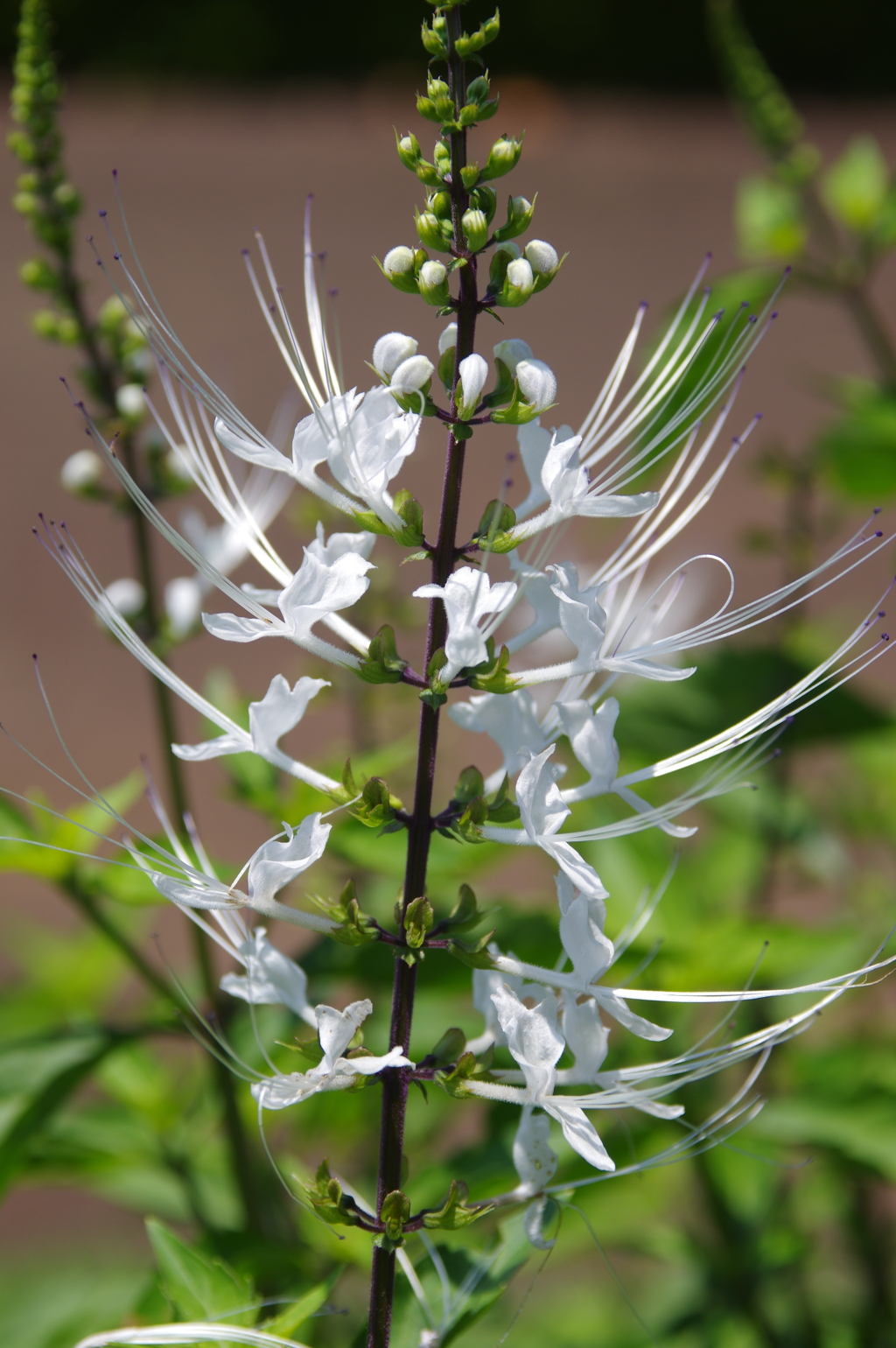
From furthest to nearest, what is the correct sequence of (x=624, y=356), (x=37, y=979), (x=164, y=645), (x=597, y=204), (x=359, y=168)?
(x=359, y=168)
(x=597, y=204)
(x=37, y=979)
(x=164, y=645)
(x=624, y=356)

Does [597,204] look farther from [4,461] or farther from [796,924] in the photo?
[796,924]

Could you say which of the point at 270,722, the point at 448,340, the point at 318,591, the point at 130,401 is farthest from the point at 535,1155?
the point at 130,401

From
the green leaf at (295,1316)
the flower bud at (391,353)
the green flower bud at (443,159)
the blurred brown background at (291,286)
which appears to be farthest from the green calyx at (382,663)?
the blurred brown background at (291,286)

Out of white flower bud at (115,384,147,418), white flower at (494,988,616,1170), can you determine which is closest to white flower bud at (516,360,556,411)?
white flower at (494,988,616,1170)

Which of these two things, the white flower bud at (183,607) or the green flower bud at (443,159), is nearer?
the green flower bud at (443,159)

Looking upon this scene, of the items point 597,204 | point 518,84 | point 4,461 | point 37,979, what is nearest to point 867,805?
point 37,979

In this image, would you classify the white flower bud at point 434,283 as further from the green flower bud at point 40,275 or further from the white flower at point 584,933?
the green flower bud at point 40,275

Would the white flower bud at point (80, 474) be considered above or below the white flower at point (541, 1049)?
above

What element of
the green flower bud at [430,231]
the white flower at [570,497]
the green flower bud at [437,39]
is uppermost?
the green flower bud at [437,39]
